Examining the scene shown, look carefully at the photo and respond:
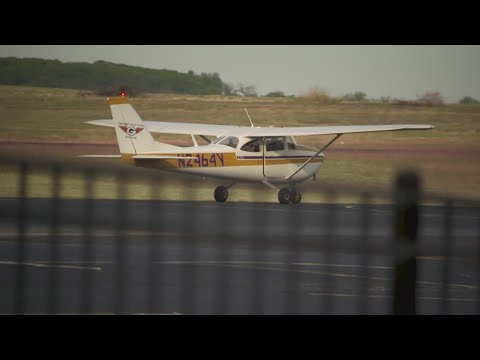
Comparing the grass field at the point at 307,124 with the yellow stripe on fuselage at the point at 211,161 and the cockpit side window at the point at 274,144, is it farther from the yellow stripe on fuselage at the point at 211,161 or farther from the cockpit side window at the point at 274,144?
the yellow stripe on fuselage at the point at 211,161

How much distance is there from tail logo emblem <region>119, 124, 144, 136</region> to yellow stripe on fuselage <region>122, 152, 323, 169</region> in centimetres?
65

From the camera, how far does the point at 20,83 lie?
5756 cm

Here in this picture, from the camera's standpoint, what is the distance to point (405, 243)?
351 centimetres

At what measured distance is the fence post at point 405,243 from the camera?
346 centimetres

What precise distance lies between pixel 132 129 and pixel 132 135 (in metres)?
0.24

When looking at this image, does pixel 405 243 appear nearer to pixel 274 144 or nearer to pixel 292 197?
pixel 292 197

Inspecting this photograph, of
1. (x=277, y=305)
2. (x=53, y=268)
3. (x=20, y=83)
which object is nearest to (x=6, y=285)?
(x=277, y=305)

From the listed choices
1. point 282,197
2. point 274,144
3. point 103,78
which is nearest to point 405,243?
point 282,197

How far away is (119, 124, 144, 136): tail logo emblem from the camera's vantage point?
24172 mm

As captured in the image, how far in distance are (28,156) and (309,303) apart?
4.33 metres

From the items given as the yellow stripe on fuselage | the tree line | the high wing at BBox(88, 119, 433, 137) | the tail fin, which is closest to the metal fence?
the yellow stripe on fuselage

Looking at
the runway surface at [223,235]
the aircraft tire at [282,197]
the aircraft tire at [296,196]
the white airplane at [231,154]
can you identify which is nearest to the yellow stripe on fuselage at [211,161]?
the white airplane at [231,154]
